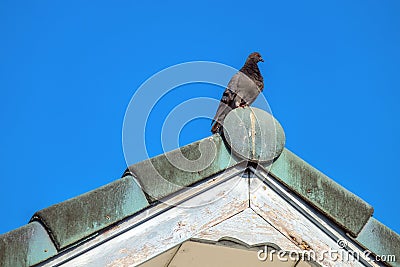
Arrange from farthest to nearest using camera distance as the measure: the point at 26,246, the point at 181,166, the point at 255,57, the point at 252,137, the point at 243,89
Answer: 1. the point at 255,57
2. the point at 243,89
3. the point at 252,137
4. the point at 181,166
5. the point at 26,246

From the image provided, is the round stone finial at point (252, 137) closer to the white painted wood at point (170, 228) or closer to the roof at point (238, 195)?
the roof at point (238, 195)

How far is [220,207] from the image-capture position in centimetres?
316

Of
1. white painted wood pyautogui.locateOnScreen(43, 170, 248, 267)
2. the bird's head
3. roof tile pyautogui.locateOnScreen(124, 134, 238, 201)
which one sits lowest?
white painted wood pyautogui.locateOnScreen(43, 170, 248, 267)

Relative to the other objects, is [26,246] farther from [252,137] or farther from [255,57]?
[255,57]

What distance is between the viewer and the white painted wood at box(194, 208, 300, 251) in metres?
3.13

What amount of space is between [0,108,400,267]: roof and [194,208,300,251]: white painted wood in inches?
0.4

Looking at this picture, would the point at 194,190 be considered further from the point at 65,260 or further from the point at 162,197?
the point at 65,260

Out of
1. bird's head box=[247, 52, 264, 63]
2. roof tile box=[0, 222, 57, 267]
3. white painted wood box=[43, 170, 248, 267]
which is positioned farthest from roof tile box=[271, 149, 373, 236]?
bird's head box=[247, 52, 264, 63]

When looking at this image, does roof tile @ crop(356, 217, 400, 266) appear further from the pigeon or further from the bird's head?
the bird's head

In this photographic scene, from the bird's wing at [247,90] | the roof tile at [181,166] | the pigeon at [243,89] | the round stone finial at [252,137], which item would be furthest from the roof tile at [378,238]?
the bird's wing at [247,90]

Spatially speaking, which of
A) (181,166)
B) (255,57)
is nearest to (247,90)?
→ (255,57)

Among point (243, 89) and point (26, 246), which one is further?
point (243, 89)

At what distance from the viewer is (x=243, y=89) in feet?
20.7

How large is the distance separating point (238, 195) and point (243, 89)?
10.5 feet
